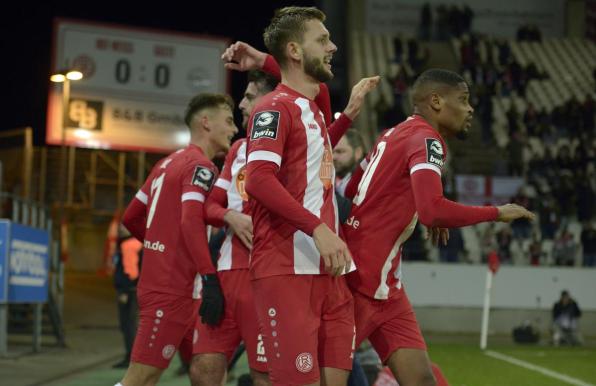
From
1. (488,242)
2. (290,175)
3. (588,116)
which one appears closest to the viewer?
(290,175)

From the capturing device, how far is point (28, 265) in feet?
46.2

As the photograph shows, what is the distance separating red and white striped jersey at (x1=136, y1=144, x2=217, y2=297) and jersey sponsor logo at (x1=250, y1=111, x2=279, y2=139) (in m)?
1.56

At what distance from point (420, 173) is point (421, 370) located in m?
1.11

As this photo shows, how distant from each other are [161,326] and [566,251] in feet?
70.7

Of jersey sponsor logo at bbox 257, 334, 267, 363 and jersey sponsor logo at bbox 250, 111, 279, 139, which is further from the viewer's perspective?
jersey sponsor logo at bbox 257, 334, 267, 363

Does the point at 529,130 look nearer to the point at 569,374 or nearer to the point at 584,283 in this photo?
the point at 584,283

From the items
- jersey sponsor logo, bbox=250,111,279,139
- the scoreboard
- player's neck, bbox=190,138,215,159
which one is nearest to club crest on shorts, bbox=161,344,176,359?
player's neck, bbox=190,138,215,159

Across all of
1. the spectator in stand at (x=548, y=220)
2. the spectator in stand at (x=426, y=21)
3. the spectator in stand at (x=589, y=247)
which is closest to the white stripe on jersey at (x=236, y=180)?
the spectator in stand at (x=589, y=247)

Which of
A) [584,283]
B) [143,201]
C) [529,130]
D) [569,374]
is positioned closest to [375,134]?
[529,130]

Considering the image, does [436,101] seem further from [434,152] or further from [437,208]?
[437,208]

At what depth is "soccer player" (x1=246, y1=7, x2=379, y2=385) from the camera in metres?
4.28

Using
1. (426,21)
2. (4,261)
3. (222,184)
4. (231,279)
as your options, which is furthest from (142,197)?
(426,21)

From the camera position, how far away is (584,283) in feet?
83.3

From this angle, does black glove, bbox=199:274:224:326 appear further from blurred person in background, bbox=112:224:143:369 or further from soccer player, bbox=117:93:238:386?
blurred person in background, bbox=112:224:143:369
